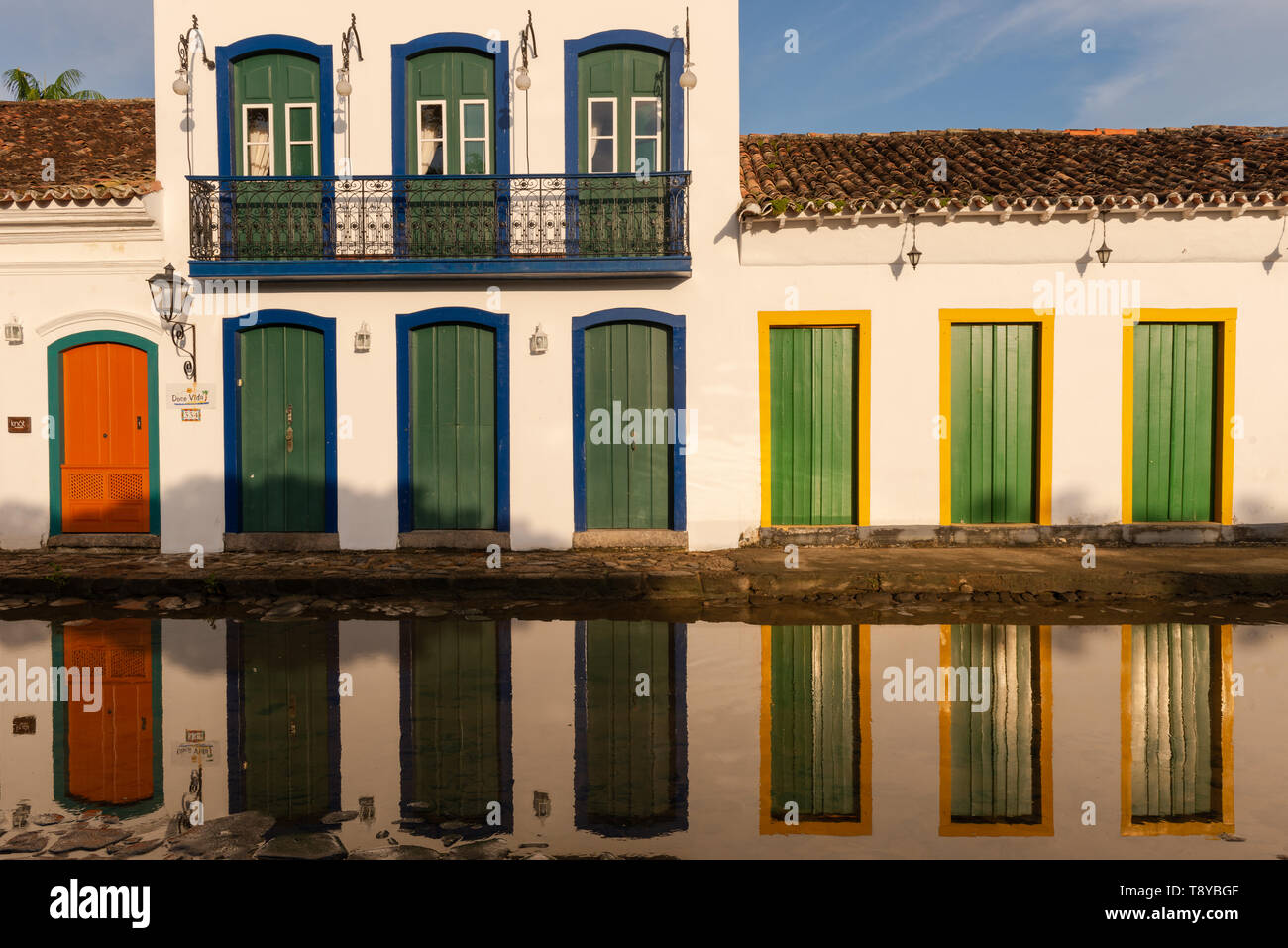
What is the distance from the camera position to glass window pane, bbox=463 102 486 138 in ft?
41.1

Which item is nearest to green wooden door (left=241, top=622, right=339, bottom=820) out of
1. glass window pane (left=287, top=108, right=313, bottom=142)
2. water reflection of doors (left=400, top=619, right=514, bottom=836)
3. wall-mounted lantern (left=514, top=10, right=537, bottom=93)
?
water reflection of doors (left=400, top=619, right=514, bottom=836)

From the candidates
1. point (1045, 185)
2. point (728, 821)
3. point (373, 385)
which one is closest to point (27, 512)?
point (373, 385)

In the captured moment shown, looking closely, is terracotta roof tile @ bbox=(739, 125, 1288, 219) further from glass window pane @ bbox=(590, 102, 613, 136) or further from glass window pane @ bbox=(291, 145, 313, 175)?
glass window pane @ bbox=(291, 145, 313, 175)

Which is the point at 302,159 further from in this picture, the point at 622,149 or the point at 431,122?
the point at 622,149

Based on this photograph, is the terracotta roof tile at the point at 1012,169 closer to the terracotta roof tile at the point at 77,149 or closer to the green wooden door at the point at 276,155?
the green wooden door at the point at 276,155

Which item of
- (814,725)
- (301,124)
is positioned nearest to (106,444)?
(301,124)

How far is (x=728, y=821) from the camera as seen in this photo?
4.34 metres

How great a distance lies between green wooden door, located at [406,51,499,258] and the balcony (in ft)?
0.05

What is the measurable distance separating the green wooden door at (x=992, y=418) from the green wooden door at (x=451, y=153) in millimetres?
5841

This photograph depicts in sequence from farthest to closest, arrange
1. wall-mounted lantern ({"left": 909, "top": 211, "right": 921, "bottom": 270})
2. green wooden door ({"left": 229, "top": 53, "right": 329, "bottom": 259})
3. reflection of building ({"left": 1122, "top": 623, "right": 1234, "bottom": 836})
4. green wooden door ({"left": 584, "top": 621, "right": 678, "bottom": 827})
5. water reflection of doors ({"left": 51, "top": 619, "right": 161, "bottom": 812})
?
green wooden door ({"left": 229, "top": 53, "right": 329, "bottom": 259}), wall-mounted lantern ({"left": 909, "top": 211, "right": 921, "bottom": 270}), water reflection of doors ({"left": 51, "top": 619, "right": 161, "bottom": 812}), green wooden door ({"left": 584, "top": 621, "right": 678, "bottom": 827}), reflection of building ({"left": 1122, "top": 623, "right": 1234, "bottom": 836})

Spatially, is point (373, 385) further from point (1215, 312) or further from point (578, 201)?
point (1215, 312)

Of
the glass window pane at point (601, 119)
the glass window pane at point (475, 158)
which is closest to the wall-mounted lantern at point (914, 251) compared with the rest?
the glass window pane at point (601, 119)

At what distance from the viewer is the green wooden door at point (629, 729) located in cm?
454

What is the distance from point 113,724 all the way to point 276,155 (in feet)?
28.8
